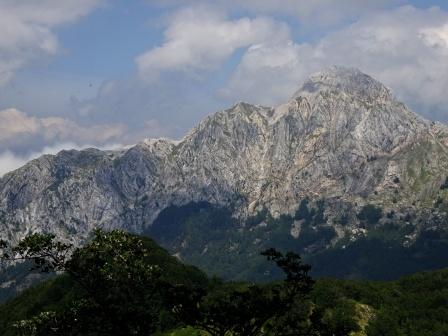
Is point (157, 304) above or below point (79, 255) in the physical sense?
below

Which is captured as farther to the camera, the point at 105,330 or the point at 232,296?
the point at 105,330

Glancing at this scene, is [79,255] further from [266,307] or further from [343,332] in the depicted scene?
[343,332]

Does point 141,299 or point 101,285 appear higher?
point 101,285

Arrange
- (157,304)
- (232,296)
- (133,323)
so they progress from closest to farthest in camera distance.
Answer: (232,296), (133,323), (157,304)

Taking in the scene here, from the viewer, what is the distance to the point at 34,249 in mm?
43781

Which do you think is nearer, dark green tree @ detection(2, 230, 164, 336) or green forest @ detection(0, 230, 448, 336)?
green forest @ detection(0, 230, 448, 336)

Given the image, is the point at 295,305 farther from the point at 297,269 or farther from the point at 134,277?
the point at 134,277

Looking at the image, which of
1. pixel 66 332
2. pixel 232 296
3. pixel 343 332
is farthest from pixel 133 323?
pixel 343 332

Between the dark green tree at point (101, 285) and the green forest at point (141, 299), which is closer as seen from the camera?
the green forest at point (141, 299)

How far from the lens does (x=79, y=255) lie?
45438 millimetres

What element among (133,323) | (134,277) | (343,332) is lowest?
(343,332)

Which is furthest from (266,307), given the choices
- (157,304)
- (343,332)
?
(157,304)

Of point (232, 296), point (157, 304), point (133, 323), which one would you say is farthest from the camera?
point (157, 304)

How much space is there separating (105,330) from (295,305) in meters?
14.4
